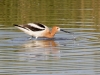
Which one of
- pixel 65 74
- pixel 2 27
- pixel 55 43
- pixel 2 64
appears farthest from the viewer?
pixel 2 27

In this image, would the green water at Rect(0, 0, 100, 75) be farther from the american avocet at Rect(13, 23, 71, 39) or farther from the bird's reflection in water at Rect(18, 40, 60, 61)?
the american avocet at Rect(13, 23, 71, 39)

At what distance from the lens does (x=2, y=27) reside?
2084 cm

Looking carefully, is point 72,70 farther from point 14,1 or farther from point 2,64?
point 14,1

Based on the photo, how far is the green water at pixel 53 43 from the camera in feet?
43.1

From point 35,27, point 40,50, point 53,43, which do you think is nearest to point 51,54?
point 40,50

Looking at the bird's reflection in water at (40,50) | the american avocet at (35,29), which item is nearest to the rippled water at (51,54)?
the bird's reflection in water at (40,50)

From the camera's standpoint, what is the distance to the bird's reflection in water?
580 inches

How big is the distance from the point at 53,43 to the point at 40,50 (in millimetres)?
1882

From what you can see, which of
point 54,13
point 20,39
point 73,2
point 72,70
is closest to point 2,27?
point 20,39

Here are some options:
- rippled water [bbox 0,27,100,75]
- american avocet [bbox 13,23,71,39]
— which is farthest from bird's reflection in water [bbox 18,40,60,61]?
american avocet [bbox 13,23,71,39]

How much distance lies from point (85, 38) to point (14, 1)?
14.3 meters

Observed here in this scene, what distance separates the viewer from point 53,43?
58.3ft

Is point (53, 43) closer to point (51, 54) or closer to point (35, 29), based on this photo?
point (35, 29)

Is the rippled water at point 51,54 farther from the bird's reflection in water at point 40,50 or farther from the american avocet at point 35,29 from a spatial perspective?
the american avocet at point 35,29
